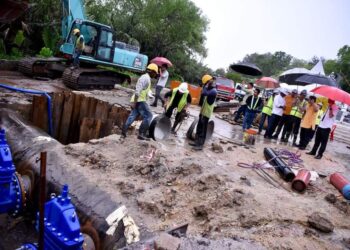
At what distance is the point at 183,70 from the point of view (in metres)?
35.0

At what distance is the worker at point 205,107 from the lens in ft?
25.1

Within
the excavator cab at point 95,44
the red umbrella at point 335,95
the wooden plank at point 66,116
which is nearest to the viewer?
the red umbrella at point 335,95

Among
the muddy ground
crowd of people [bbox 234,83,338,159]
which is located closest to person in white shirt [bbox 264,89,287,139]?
crowd of people [bbox 234,83,338,159]

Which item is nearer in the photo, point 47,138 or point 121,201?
point 121,201

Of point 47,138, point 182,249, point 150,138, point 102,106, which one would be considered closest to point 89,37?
point 102,106

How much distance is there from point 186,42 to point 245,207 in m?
30.3

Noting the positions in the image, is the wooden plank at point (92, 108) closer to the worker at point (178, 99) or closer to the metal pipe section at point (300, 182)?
the worker at point (178, 99)

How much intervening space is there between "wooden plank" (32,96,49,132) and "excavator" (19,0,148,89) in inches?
176

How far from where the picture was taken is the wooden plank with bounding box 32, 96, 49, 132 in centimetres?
835

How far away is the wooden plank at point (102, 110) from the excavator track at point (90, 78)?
12.6ft

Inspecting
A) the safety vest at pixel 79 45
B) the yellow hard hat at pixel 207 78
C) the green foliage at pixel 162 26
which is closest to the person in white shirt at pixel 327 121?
the yellow hard hat at pixel 207 78

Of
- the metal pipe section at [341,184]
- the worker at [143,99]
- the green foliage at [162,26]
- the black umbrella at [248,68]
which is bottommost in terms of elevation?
the metal pipe section at [341,184]

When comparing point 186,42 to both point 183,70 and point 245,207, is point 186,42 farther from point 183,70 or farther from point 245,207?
point 245,207

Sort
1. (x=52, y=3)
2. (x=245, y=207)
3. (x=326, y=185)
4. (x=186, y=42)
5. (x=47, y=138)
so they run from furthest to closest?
(x=186, y=42) < (x=52, y=3) < (x=326, y=185) < (x=47, y=138) < (x=245, y=207)
